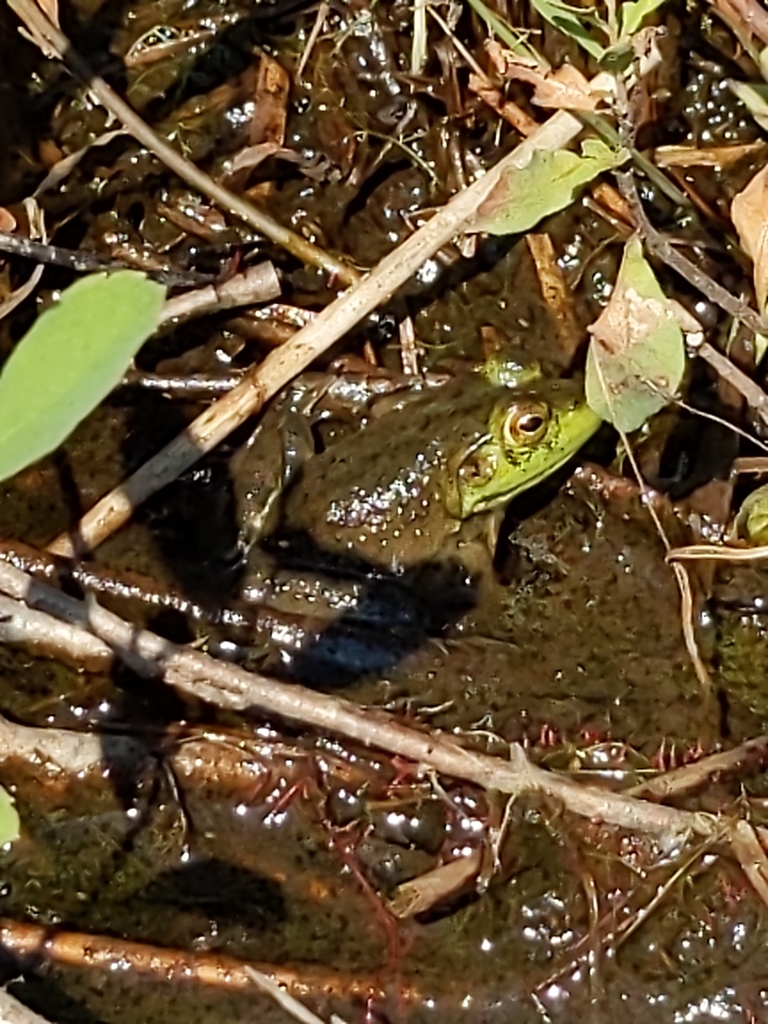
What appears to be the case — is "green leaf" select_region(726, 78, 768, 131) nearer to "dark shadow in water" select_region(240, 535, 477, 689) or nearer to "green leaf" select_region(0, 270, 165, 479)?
"dark shadow in water" select_region(240, 535, 477, 689)

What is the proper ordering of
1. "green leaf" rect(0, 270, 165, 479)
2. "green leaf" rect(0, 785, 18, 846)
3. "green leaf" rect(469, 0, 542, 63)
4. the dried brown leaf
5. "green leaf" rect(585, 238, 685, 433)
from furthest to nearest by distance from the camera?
the dried brown leaf < "green leaf" rect(469, 0, 542, 63) < "green leaf" rect(585, 238, 685, 433) < "green leaf" rect(0, 785, 18, 846) < "green leaf" rect(0, 270, 165, 479)

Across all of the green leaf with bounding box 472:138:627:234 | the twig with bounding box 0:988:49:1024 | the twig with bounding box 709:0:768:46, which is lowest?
the twig with bounding box 0:988:49:1024

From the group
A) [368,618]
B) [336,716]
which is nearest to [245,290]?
[368,618]

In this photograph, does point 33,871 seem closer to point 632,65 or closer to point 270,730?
point 270,730

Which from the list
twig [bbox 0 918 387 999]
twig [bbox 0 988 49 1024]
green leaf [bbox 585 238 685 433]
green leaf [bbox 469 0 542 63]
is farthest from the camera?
green leaf [bbox 469 0 542 63]

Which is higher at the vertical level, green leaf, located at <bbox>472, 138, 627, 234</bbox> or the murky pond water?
green leaf, located at <bbox>472, 138, 627, 234</bbox>

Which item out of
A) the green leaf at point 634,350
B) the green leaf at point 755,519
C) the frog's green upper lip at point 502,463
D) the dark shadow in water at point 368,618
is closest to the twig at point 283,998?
the dark shadow in water at point 368,618

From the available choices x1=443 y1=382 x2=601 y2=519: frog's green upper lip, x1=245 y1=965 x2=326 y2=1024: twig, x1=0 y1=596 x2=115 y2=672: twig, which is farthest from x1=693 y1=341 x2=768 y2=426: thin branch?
x1=245 y1=965 x2=326 y2=1024: twig

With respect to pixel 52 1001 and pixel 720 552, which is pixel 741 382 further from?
pixel 52 1001
